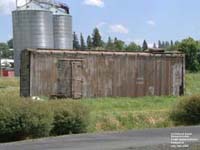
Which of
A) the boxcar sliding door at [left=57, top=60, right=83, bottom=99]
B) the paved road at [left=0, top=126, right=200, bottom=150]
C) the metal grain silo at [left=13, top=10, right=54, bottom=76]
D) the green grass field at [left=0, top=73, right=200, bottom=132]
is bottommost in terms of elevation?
the green grass field at [left=0, top=73, right=200, bottom=132]

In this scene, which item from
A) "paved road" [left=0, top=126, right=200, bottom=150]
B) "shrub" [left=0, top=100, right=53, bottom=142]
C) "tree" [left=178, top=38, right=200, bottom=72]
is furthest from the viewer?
"tree" [left=178, top=38, right=200, bottom=72]

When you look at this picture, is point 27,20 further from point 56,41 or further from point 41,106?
point 41,106

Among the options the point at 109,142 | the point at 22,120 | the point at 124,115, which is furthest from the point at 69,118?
the point at 124,115

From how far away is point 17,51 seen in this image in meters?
66.1

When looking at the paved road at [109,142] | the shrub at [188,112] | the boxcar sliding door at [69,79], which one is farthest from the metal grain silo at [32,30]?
the paved road at [109,142]

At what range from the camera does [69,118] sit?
18906 millimetres

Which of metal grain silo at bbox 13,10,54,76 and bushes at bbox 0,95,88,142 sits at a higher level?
metal grain silo at bbox 13,10,54,76

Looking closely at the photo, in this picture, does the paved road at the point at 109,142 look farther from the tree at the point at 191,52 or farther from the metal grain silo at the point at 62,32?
the tree at the point at 191,52

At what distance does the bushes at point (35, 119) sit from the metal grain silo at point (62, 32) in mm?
51844

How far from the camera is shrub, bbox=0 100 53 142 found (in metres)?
17.1

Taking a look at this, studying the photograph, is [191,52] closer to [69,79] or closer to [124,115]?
[69,79]

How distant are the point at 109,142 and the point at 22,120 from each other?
331 cm

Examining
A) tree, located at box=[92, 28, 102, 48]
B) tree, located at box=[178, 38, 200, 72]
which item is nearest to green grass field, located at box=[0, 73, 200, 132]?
tree, located at box=[178, 38, 200, 72]

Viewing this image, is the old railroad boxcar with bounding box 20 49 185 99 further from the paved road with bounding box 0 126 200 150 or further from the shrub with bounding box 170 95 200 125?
the paved road with bounding box 0 126 200 150
